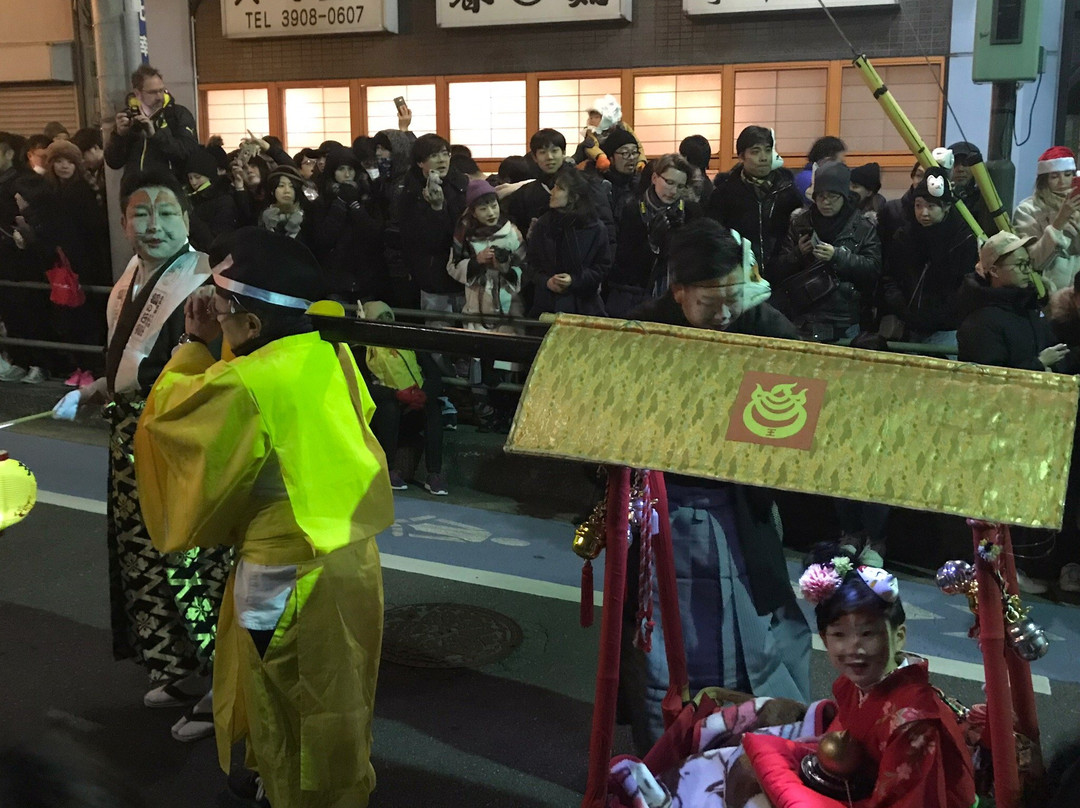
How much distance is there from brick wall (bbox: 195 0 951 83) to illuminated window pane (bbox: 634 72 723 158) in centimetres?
23

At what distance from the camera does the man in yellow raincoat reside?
3.00 metres

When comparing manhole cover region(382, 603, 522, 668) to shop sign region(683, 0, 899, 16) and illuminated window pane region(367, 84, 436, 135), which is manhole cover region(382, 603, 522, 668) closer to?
shop sign region(683, 0, 899, 16)

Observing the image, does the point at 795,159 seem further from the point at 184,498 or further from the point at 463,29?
the point at 184,498

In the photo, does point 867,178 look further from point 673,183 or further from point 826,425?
point 826,425

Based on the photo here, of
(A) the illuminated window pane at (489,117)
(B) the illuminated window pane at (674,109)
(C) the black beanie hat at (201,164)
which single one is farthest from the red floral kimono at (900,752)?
(A) the illuminated window pane at (489,117)

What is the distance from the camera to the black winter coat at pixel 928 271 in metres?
6.52

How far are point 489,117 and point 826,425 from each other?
1259 centimetres

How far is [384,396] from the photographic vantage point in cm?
700

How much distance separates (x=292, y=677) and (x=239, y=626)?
0.78 feet

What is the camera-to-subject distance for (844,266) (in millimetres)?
6406

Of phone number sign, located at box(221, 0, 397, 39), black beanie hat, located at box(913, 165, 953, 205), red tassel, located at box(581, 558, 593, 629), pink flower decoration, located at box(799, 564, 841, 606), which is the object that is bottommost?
red tassel, located at box(581, 558, 593, 629)

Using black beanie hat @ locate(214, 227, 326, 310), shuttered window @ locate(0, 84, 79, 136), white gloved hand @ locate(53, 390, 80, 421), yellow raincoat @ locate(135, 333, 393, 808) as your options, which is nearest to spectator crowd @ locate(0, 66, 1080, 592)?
white gloved hand @ locate(53, 390, 80, 421)

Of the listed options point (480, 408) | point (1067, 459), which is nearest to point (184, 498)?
point (1067, 459)

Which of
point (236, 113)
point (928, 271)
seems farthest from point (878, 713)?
point (236, 113)
